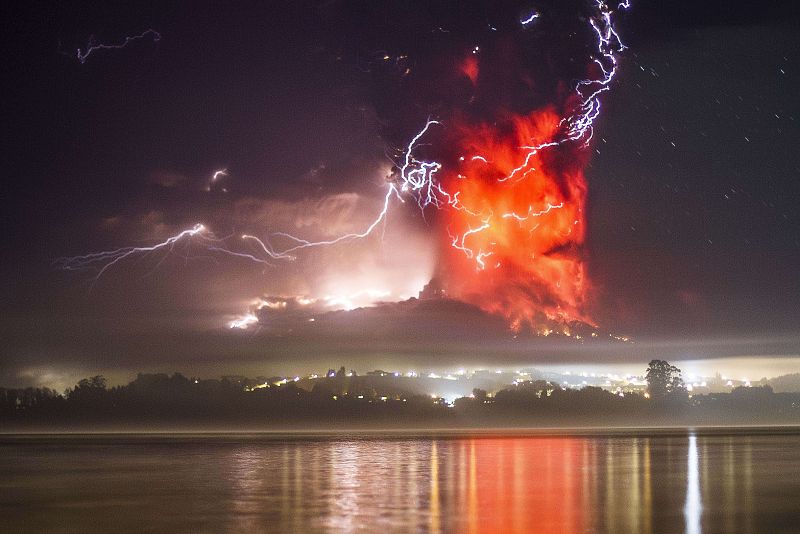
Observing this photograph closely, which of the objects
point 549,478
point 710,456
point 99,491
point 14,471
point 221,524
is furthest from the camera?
point 710,456

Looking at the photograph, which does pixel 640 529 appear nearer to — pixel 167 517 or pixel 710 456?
pixel 167 517

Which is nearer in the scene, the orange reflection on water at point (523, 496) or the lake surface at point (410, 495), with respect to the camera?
the orange reflection on water at point (523, 496)

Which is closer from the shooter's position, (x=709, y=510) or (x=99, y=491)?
(x=709, y=510)

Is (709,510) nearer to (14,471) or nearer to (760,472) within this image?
(760,472)

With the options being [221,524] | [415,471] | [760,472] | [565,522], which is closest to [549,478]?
[415,471]

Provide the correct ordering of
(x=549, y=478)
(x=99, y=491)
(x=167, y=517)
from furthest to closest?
(x=549, y=478), (x=99, y=491), (x=167, y=517)

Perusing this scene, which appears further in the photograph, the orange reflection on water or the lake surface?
the lake surface
